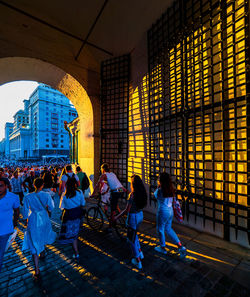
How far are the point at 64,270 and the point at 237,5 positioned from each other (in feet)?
21.8

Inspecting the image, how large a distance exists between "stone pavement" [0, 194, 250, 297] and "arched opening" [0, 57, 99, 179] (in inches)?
174

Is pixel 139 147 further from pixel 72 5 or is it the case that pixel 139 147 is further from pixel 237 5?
pixel 72 5

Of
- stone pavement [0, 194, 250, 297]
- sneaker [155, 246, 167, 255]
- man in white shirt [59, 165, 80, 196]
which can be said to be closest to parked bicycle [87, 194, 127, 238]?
stone pavement [0, 194, 250, 297]

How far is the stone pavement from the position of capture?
229 cm

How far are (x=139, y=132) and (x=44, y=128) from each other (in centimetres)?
6402

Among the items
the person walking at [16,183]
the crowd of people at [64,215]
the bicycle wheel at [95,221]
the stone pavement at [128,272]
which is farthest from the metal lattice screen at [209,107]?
the person walking at [16,183]

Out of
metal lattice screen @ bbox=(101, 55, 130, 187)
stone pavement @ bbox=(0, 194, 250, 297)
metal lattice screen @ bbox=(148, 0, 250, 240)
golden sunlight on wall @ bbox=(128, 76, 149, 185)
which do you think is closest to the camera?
stone pavement @ bbox=(0, 194, 250, 297)

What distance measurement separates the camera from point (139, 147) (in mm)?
6414

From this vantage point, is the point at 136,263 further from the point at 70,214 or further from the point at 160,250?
the point at 70,214

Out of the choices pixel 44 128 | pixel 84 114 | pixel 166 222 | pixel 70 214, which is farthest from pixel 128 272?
pixel 44 128

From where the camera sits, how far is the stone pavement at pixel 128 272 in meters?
2.29

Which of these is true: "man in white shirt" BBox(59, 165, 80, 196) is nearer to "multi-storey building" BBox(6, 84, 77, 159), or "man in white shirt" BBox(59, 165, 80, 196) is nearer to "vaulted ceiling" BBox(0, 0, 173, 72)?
"vaulted ceiling" BBox(0, 0, 173, 72)

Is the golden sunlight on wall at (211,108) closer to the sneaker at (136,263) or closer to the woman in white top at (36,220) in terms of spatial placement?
the sneaker at (136,263)

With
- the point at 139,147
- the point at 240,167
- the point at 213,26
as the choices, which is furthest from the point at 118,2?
the point at 240,167
